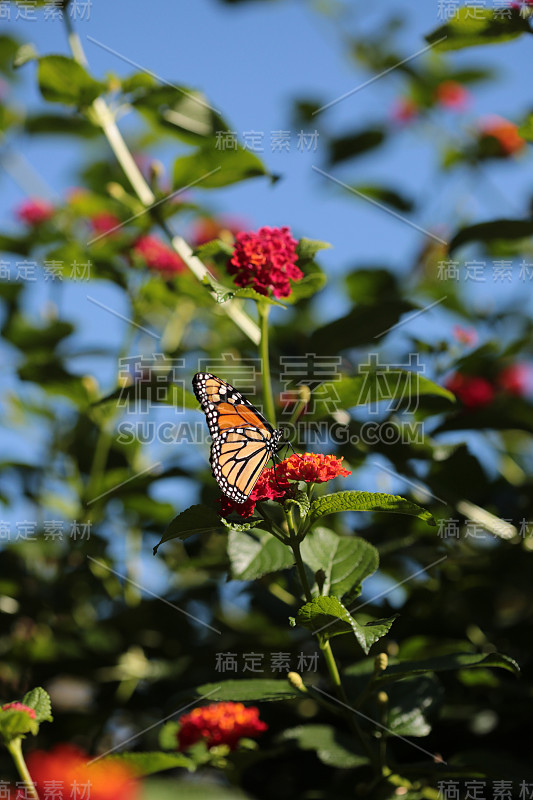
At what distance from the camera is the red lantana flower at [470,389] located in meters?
2.57

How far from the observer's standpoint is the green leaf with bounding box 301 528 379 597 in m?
1.46

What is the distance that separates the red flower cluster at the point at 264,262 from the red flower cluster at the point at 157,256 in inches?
39.2

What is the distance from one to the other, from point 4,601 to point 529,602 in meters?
1.79

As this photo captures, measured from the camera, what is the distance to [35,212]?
3285mm

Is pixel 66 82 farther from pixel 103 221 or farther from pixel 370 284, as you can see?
pixel 370 284

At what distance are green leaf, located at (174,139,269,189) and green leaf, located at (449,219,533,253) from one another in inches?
23.7

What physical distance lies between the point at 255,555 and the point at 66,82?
1.44m

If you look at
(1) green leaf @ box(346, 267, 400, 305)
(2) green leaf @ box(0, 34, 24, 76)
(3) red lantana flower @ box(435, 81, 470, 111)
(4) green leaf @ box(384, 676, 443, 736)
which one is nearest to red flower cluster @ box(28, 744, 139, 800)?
(4) green leaf @ box(384, 676, 443, 736)

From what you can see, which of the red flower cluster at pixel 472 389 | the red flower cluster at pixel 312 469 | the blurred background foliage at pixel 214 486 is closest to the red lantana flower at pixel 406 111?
the blurred background foliage at pixel 214 486

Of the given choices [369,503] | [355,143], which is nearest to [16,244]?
[355,143]

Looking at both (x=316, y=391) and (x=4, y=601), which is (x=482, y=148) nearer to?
(x=316, y=391)

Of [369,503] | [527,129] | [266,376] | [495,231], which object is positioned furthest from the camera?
[495,231]

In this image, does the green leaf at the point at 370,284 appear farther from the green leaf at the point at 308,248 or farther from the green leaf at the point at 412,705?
the green leaf at the point at 412,705

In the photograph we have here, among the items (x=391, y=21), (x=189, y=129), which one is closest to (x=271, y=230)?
(x=189, y=129)
